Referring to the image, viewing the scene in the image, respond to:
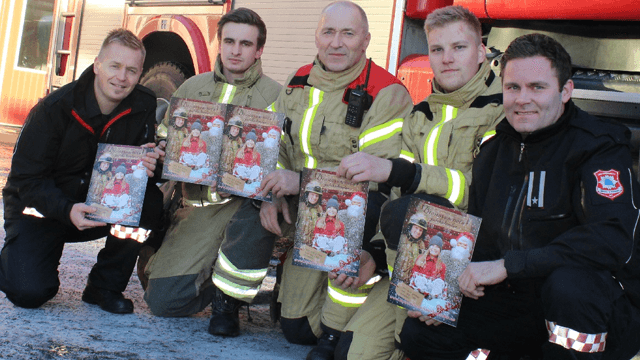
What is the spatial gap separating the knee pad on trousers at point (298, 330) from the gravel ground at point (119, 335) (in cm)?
4

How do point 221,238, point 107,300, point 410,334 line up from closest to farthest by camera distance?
1. point 410,334
2. point 107,300
3. point 221,238

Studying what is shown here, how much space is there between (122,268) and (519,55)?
200 centimetres

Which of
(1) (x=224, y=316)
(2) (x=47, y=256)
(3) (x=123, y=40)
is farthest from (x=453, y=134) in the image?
(2) (x=47, y=256)

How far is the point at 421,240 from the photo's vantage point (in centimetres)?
222

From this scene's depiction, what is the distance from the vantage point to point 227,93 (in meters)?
3.36

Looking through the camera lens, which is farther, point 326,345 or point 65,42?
point 65,42

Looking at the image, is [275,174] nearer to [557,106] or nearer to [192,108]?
[192,108]

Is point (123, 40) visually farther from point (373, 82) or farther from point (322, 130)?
point (373, 82)

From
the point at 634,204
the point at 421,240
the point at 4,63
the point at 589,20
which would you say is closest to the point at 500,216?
the point at 421,240

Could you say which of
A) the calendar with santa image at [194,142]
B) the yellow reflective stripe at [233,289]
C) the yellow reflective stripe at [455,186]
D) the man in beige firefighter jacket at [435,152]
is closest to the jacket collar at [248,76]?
the calendar with santa image at [194,142]

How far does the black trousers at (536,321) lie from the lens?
74.4 inches

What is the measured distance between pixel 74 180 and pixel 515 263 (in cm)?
201

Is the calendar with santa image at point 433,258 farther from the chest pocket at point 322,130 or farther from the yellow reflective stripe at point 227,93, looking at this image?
the yellow reflective stripe at point 227,93

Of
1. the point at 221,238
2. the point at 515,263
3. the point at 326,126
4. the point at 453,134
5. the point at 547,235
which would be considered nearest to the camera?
the point at 515,263
